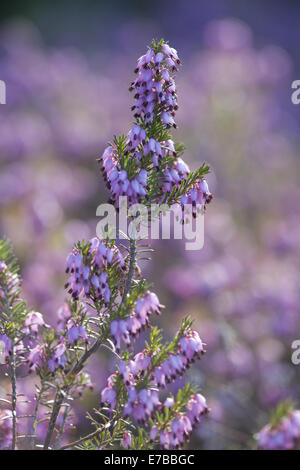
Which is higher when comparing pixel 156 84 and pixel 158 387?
pixel 156 84

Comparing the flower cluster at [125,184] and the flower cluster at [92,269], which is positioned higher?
the flower cluster at [125,184]

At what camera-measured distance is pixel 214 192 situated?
37.8ft

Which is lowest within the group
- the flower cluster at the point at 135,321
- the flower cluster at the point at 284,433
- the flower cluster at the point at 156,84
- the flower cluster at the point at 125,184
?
the flower cluster at the point at 284,433

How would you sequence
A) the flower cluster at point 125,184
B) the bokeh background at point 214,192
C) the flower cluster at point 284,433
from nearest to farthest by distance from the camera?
the flower cluster at point 284,433
the flower cluster at point 125,184
the bokeh background at point 214,192

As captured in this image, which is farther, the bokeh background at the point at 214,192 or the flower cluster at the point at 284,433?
the bokeh background at the point at 214,192

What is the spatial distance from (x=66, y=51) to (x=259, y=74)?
28.0 ft

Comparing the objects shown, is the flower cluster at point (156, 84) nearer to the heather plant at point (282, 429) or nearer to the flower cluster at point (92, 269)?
the flower cluster at point (92, 269)

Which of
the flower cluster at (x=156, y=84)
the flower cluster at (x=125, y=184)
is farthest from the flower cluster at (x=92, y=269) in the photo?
the flower cluster at (x=156, y=84)

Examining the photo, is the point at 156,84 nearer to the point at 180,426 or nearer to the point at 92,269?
the point at 92,269

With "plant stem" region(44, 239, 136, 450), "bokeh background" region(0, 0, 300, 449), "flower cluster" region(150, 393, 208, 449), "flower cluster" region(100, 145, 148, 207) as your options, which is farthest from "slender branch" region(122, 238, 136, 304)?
"bokeh background" region(0, 0, 300, 449)

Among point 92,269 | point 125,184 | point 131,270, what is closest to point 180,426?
point 131,270

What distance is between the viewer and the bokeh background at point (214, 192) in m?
6.98

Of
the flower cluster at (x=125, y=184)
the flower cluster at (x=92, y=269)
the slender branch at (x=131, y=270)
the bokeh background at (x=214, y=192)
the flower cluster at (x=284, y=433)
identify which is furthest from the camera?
the bokeh background at (x=214, y=192)

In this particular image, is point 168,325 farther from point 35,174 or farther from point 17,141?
point 17,141
